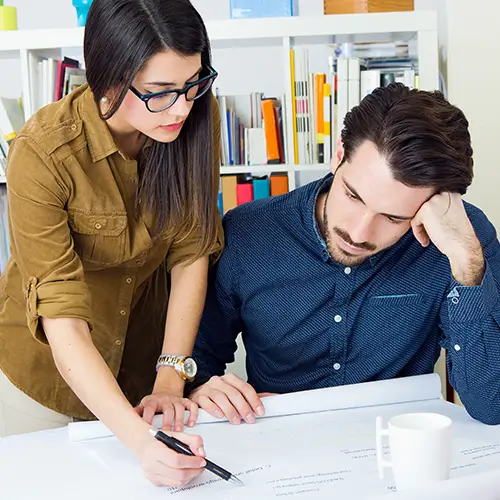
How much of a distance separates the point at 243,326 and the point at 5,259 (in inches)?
55.4

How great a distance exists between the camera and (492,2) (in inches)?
88.9

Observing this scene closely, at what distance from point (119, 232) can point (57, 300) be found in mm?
218

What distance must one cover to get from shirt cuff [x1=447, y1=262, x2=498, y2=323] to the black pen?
58cm

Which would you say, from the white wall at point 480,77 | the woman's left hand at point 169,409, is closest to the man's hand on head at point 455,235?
the woman's left hand at point 169,409

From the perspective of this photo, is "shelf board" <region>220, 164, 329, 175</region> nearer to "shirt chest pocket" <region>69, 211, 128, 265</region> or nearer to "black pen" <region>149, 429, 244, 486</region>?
"shirt chest pocket" <region>69, 211, 128, 265</region>

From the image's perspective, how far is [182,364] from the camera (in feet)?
4.86

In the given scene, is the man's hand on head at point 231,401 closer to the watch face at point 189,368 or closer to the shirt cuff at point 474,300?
the watch face at point 189,368

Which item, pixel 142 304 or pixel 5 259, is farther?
pixel 5 259

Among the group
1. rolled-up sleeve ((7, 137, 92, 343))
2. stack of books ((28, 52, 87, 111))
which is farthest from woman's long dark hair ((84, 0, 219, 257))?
stack of books ((28, 52, 87, 111))

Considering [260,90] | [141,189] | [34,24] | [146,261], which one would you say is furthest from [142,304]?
[34,24]

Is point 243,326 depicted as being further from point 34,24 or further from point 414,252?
point 34,24

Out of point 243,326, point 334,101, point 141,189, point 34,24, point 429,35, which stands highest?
point 34,24

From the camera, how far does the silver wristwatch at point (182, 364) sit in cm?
148

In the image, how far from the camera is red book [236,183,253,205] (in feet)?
8.89
